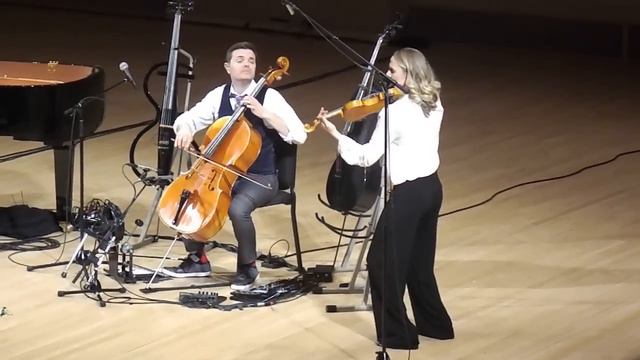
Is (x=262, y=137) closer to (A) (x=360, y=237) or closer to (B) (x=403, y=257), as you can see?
(A) (x=360, y=237)

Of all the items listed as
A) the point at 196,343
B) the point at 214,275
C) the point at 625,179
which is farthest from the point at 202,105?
the point at 625,179

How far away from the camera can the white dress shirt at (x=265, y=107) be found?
20.4 ft

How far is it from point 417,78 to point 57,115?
8.16 feet

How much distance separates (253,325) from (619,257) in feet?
7.47

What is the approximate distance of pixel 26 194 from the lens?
791 cm

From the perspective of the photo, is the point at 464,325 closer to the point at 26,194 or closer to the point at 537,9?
the point at 26,194

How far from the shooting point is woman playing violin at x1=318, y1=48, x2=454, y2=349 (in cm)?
543

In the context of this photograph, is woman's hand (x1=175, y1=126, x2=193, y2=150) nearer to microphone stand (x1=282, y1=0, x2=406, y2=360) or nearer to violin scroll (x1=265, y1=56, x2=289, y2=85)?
violin scroll (x1=265, y1=56, x2=289, y2=85)

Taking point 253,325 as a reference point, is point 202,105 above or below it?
above

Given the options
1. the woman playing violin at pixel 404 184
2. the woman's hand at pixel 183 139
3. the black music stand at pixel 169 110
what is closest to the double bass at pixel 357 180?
the woman playing violin at pixel 404 184

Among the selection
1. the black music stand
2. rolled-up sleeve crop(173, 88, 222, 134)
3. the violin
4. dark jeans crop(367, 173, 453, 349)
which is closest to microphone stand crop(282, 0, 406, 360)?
dark jeans crop(367, 173, 453, 349)

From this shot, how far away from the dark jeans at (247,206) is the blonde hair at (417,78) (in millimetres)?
1208

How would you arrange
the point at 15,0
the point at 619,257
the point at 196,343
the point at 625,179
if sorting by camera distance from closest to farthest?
the point at 196,343 → the point at 619,257 → the point at 625,179 → the point at 15,0

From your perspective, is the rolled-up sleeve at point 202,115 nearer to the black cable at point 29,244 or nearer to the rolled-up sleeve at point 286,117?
the rolled-up sleeve at point 286,117
